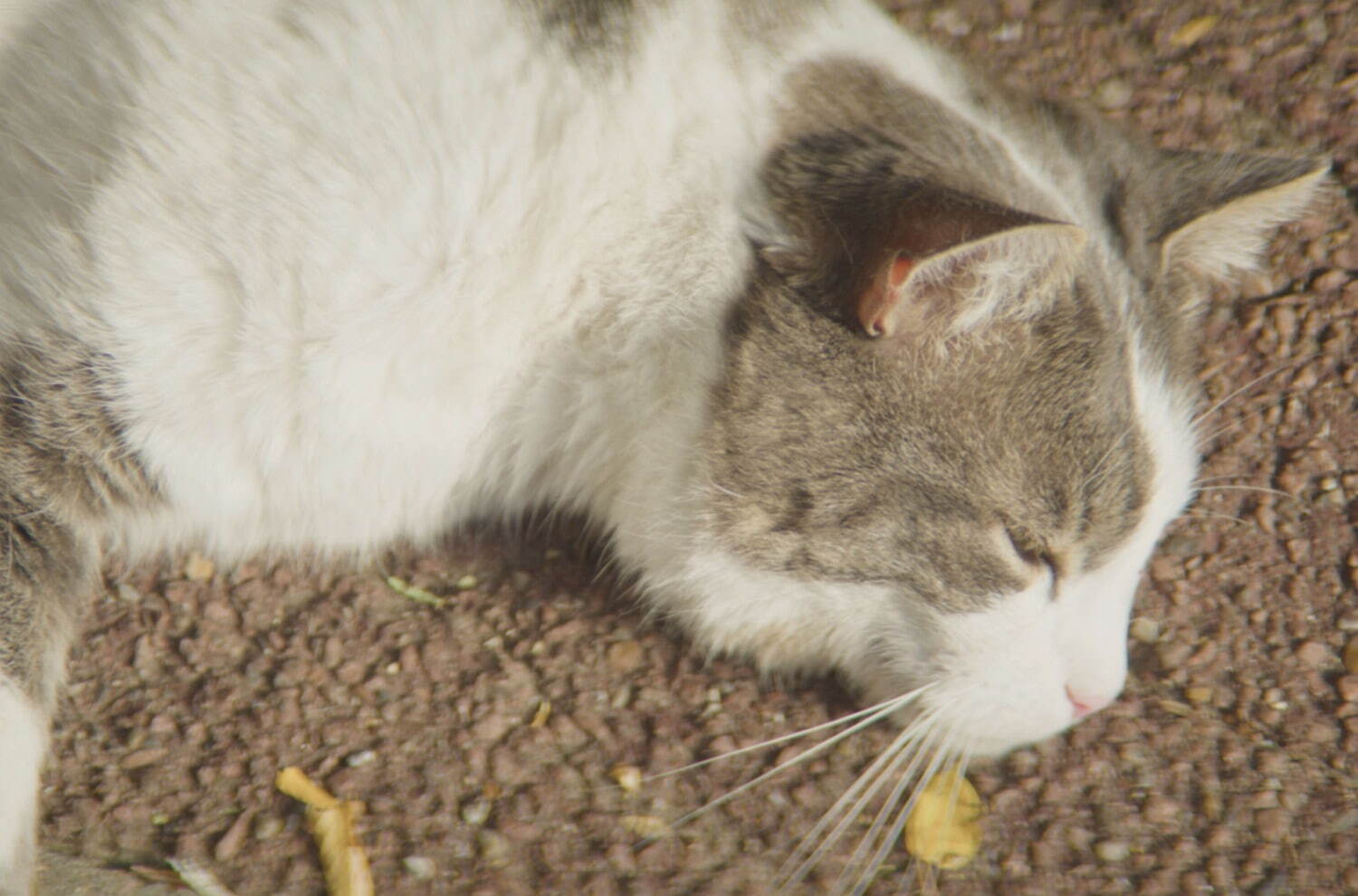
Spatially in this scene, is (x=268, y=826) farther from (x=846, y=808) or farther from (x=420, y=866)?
(x=846, y=808)

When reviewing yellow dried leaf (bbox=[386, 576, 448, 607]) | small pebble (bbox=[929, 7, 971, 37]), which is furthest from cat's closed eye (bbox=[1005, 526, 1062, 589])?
small pebble (bbox=[929, 7, 971, 37])

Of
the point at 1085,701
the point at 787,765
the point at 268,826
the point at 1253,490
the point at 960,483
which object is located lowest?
the point at 268,826

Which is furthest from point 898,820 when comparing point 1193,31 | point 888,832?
point 1193,31

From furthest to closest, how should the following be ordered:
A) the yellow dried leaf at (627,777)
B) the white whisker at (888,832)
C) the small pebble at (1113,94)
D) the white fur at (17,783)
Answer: the small pebble at (1113,94) → the yellow dried leaf at (627,777) → the white whisker at (888,832) → the white fur at (17,783)

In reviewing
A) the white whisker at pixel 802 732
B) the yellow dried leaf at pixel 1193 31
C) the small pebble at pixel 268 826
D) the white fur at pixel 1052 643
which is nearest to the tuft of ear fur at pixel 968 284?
the white fur at pixel 1052 643

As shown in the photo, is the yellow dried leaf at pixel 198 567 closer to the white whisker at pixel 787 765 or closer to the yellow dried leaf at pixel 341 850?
the yellow dried leaf at pixel 341 850

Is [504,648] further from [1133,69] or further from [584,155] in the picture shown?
[1133,69]
